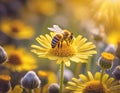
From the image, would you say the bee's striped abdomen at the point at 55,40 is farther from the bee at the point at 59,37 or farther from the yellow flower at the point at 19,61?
the yellow flower at the point at 19,61

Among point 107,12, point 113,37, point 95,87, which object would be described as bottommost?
point 95,87

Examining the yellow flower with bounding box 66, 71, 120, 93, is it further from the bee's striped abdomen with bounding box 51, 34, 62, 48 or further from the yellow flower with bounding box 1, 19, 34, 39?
the yellow flower with bounding box 1, 19, 34, 39

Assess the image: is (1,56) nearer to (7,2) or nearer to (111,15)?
(111,15)

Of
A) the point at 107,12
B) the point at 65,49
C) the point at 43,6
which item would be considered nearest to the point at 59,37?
the point at 65,49

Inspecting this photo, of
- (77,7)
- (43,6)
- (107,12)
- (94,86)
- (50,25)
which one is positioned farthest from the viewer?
(43,6)

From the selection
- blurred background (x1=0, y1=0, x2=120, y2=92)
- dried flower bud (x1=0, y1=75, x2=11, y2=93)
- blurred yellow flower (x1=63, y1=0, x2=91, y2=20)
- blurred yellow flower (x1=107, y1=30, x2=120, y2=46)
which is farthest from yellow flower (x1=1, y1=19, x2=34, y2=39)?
dried flower bud (x1=0, y1=75, x2=11, y2=93)

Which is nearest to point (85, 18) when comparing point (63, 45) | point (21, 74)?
point (21, 74)

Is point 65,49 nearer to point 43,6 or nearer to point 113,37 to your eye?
point 113,37
